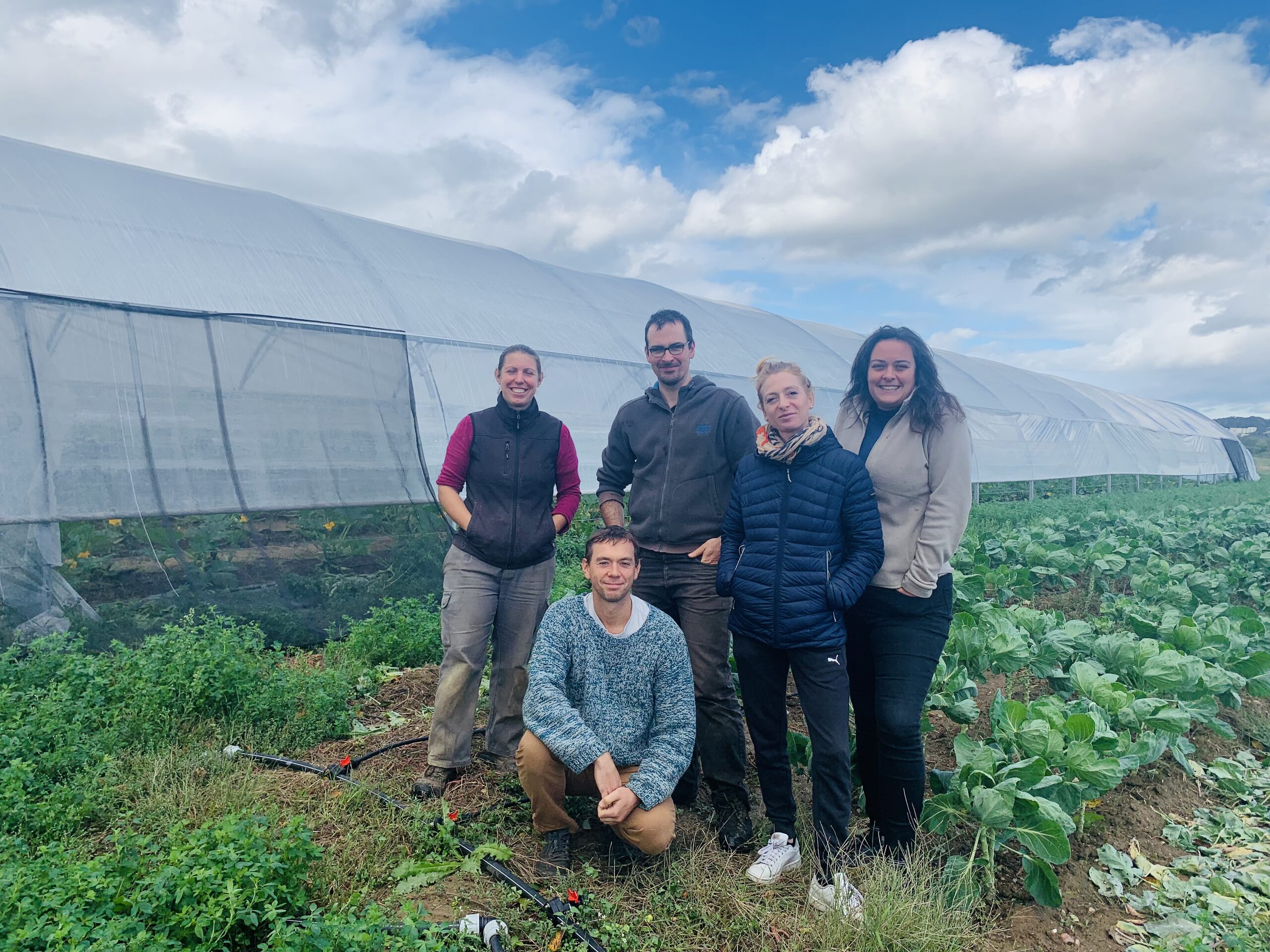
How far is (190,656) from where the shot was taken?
12.5ft

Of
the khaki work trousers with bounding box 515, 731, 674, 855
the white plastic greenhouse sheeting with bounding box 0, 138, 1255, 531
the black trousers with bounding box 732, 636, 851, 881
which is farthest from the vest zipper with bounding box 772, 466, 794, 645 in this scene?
the white plastic greenhouse sheeting with bounding box 0, 138, 1255, 531

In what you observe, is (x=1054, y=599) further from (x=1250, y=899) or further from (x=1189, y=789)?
(x=1250, y=899)

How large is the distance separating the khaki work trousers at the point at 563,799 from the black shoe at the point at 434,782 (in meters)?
0.64

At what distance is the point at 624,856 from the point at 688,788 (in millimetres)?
481

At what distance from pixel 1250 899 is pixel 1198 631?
221cm

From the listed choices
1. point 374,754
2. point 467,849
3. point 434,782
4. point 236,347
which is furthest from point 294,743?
point 236,347

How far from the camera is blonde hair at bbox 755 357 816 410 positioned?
2834mm

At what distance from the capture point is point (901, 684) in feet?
8.93

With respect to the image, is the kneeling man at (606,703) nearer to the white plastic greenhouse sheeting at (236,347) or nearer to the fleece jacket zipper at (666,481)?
the fleece jacket zipper at (666,481)

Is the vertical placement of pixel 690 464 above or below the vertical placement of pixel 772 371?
below

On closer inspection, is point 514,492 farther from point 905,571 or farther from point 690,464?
point 905,571

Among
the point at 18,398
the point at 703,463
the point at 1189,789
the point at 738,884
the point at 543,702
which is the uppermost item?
the point at 18,398

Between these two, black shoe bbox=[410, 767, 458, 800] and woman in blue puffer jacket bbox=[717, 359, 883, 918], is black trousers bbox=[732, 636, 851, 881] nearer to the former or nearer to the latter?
woman in blue puffer jacket bbox=[717, 359, 883, 918]

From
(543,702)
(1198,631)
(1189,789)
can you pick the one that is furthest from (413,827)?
(1198,631)
